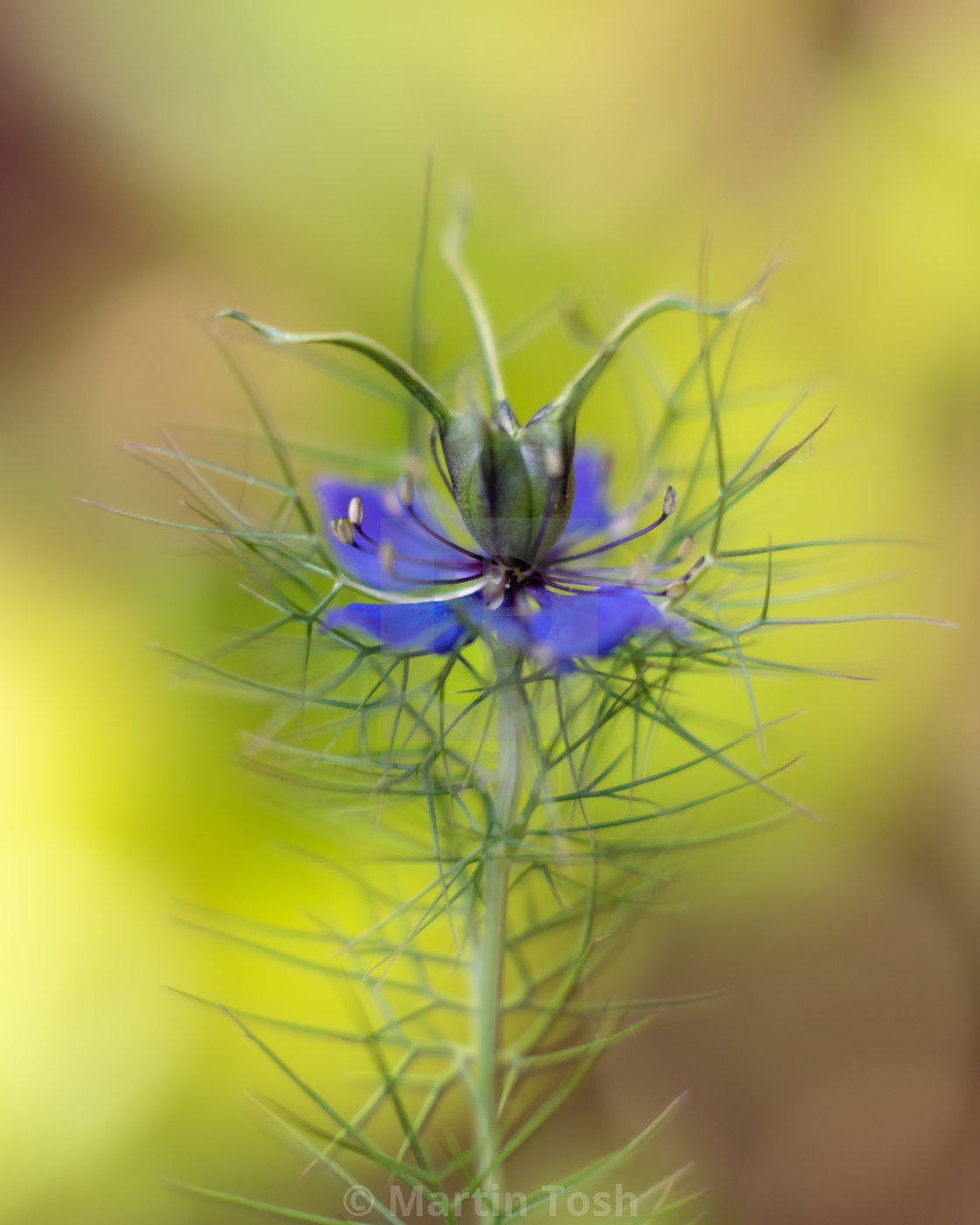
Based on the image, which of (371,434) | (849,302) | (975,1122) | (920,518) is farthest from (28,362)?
(975,1122)

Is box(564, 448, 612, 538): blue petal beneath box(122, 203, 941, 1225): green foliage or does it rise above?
above

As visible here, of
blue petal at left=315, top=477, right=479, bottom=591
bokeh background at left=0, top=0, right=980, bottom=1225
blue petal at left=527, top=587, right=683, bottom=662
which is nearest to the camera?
blue petal at left=527, top=587, right=683, bottom=662

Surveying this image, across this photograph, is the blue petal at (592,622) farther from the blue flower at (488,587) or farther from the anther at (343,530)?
the anther at (343,530)

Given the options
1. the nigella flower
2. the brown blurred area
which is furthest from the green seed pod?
the brown blurred area

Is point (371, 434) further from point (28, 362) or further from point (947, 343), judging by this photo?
point (947, 343)

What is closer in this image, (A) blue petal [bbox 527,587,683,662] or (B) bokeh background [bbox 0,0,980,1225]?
(A) blue petal [bbox 527,587,683,662]

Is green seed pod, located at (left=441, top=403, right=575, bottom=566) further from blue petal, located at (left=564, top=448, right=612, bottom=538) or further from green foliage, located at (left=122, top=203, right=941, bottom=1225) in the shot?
blue petal, located at (left=564, top=448, right=612, bottom=538)
